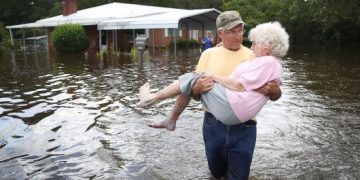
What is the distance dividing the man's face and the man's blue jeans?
2.04 ft

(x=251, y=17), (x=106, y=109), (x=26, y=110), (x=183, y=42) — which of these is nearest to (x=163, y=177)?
(x=106, y=109)

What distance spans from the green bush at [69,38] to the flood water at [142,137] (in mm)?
20845

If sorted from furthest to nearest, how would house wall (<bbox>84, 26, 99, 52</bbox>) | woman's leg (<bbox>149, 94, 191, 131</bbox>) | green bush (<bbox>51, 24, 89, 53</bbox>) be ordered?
house wall (<bbox>84, 26, 99, 52</bbox>) < green bush (<bbox>51, 24, 89, 53</bbox>) < woman's leg (<bbox>149, 94, 191, 131</bbox>)

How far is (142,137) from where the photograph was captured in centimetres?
686

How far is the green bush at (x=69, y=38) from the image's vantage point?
32.4 meters

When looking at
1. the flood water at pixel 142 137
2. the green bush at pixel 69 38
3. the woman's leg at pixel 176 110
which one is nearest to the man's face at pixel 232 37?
the woman's leg at pixel 176 110

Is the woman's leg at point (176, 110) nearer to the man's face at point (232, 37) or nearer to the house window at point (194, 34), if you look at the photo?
the man's face at point (232, 37)

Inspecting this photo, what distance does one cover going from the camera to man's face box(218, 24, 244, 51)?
3.70 meters

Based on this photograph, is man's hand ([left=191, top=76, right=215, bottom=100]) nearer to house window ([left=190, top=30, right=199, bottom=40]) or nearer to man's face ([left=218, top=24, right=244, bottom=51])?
man's face ([left=218, top=24, right=244, bottom=51])

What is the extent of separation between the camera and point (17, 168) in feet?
17.8

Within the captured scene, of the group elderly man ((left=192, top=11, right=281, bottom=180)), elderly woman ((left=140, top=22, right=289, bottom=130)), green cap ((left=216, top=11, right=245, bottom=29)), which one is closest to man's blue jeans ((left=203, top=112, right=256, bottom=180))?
elderly man ((left=192, top=11, right=281, bottom=180))

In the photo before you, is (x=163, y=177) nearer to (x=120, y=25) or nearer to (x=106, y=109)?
(x=106, y=109)

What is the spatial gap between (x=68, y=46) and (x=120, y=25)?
4281mm

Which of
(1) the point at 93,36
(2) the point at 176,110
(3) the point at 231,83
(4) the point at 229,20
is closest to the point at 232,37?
(4) the point at 229,20
